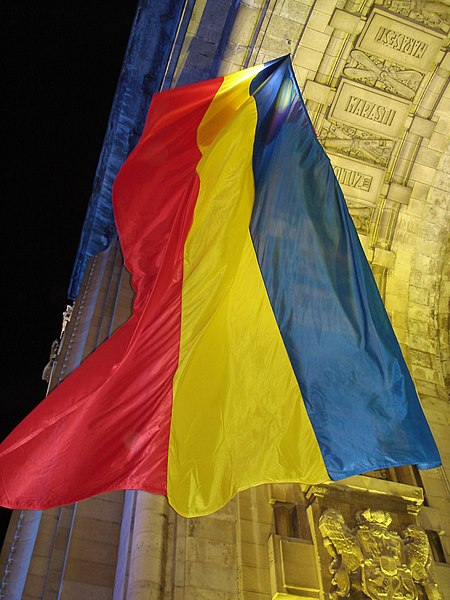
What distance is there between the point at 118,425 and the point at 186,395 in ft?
1.90

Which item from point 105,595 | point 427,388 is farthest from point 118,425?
point 427,388

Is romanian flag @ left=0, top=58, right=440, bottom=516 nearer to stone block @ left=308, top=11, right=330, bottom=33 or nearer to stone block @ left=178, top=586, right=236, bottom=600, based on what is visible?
stone block @ left=178, top=586, right=236, bottom=600

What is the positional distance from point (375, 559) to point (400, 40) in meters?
7.36

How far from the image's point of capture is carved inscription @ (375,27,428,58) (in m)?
9.05

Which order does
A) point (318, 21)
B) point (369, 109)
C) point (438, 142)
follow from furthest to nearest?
point (438, 142)
point (369, 109)
point (318, 21)

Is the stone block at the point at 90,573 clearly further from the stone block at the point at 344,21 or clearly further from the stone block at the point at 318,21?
the stone block at the point at 344,21

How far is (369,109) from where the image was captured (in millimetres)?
9594

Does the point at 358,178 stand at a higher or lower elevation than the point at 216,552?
higher

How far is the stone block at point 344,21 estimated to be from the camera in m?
8.77

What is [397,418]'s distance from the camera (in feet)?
15.1

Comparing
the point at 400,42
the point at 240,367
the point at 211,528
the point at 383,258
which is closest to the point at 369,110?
the point at 400,42

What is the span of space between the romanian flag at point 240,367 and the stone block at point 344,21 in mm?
3596

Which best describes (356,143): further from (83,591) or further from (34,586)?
(34,586)

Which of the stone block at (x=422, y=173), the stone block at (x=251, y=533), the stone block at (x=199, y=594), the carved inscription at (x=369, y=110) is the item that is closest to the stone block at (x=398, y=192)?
the stone block at (x=422, y=173)
